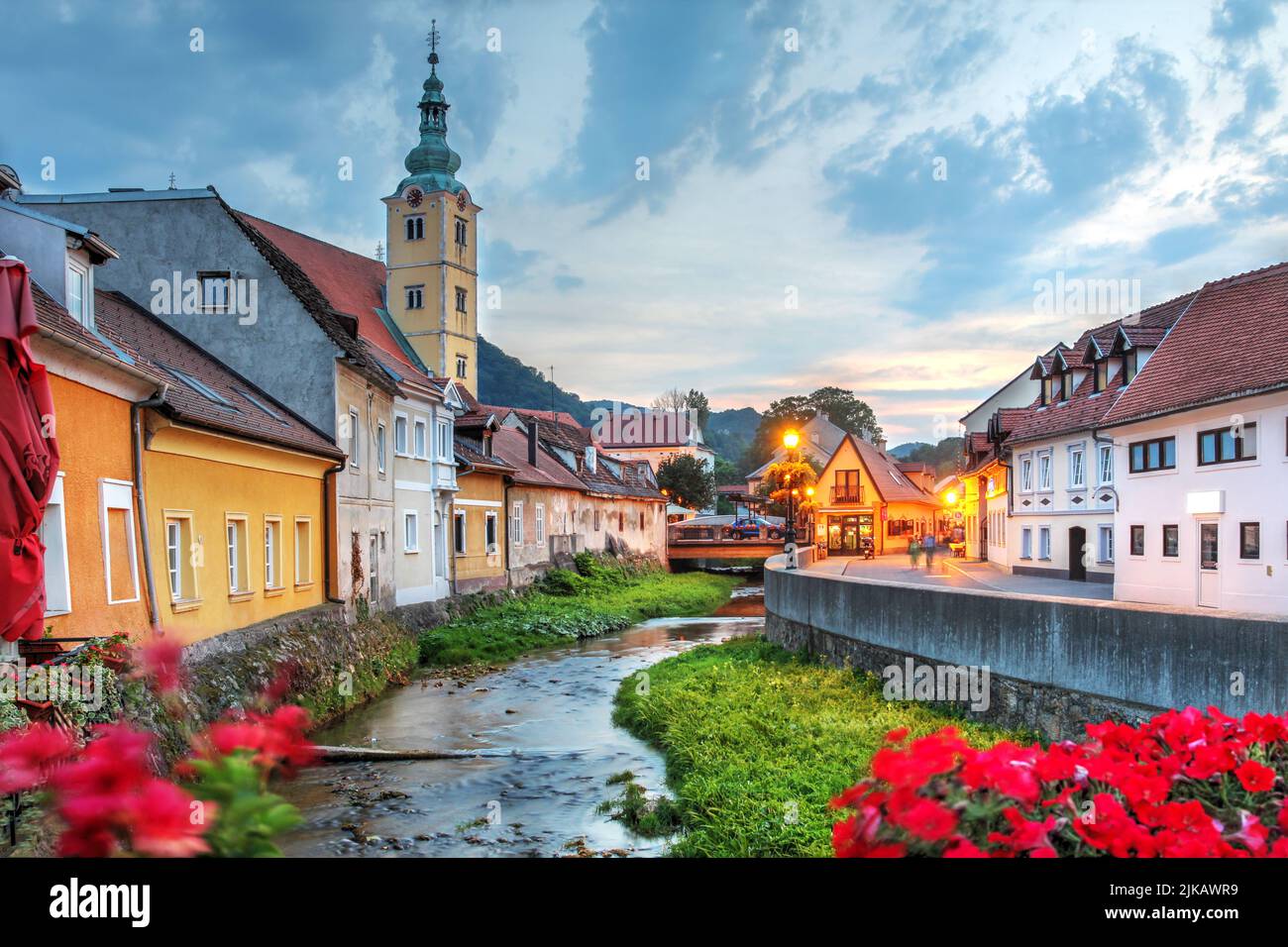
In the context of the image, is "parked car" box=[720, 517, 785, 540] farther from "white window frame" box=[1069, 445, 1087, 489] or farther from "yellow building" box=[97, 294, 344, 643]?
"yellow building" box=[97, 294, 344, 643]

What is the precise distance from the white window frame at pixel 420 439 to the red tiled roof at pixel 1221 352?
19.5 m

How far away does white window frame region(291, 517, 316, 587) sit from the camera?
20906 millimetres

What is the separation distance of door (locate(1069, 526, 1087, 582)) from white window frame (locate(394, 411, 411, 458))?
23.2 meters

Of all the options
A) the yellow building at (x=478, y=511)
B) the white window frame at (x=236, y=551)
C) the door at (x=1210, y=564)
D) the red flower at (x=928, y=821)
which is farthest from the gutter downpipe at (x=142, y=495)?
the door at (x=1210, y=564)

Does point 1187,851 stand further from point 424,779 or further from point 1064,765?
point 424,779

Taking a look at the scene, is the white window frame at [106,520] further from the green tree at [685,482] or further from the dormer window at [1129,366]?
the green tree at [685,482]

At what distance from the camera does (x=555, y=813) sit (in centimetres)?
1321

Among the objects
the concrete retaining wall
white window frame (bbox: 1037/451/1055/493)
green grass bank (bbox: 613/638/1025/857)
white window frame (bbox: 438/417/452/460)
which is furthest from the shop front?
the concrete retaining wall

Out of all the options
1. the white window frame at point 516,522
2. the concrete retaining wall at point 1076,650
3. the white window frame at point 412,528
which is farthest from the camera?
the white window frame at point 516,522

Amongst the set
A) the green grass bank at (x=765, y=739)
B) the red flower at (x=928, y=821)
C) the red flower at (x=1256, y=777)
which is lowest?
the green grass bank at (x=765, y=739)

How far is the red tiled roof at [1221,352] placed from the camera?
22.3 metres

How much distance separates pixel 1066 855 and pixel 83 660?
9.88 metres
